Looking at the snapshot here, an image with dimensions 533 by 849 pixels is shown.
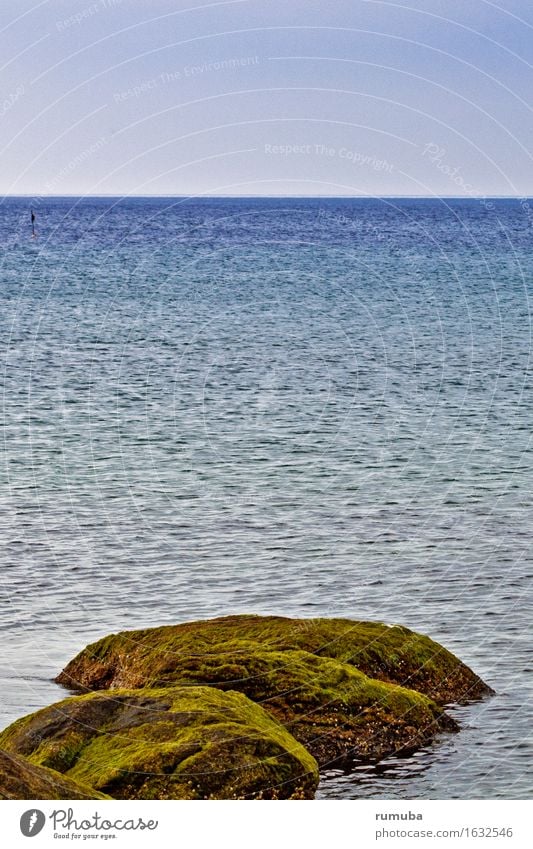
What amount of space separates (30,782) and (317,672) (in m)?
6.73

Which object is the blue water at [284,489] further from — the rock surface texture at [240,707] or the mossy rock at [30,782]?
the mossy rock at [30,782]

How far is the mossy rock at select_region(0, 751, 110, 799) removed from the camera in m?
18.3

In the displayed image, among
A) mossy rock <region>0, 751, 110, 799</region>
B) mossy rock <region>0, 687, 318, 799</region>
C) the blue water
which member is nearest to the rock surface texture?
mossy rock <region>0, 687, 318, 799</region>

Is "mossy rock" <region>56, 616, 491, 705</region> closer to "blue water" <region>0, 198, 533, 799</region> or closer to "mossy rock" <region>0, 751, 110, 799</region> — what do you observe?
"blue water" <region>0, 198, 533, 799</region>

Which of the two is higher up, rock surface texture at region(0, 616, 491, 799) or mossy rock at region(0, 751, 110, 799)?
mossy rock at region(0, 751, 110, 799)

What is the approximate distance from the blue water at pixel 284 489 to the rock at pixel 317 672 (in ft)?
2.09

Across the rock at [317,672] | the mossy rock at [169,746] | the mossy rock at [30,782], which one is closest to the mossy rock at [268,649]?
the rock at [317,672]

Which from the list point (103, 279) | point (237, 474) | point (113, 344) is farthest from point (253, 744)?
point (103, 279)

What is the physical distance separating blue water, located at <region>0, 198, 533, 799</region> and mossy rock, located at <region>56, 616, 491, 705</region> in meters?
0.71

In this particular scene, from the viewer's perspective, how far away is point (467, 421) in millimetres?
52250

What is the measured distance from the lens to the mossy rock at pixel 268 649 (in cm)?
2466

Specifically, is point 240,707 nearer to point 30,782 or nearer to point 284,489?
point 30,782

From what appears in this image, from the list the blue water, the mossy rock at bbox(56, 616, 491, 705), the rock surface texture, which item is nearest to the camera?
the rock surface texture

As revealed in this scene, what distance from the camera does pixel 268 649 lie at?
24.6 metres
